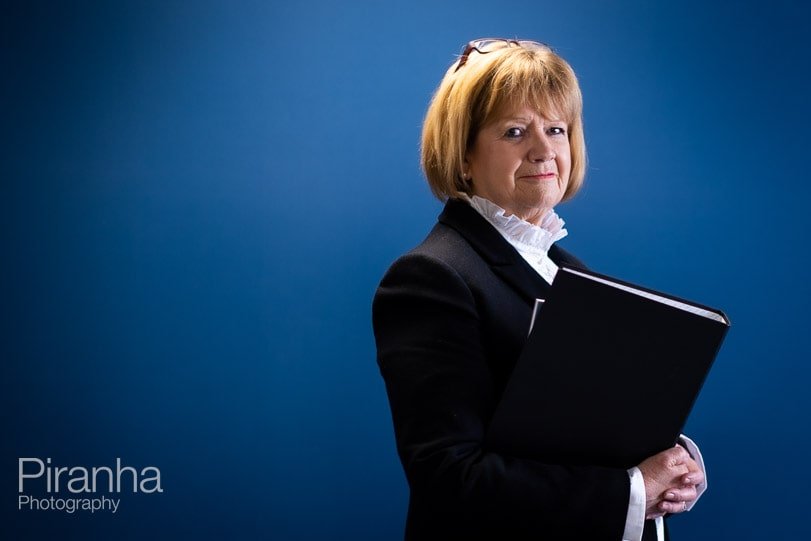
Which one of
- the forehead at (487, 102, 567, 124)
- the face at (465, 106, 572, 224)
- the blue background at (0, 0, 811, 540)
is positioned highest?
the forehead at (487, 102, 567, 124)

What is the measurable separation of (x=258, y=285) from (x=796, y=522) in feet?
5.47

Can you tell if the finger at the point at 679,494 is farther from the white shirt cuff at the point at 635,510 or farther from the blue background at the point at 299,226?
the blue background at the point at 299,226

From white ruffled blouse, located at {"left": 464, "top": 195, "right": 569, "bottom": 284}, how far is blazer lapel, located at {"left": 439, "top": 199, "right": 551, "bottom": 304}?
16 millimetres

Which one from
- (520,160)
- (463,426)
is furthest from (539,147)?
(463,426)

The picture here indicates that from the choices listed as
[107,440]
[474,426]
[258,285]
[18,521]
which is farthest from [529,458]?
[18,521]

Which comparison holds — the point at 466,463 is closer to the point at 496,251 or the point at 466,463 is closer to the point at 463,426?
the point at 463,426

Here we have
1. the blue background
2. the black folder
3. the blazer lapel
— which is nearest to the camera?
the black folder

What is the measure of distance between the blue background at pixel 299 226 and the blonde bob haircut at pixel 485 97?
3.63ft

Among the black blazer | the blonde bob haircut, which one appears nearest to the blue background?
the blonde bob haircut

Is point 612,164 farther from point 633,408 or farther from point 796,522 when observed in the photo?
point 633,408

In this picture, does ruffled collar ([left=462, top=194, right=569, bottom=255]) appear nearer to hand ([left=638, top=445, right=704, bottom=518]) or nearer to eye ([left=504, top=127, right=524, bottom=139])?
eye ([left=504, top=127, right=524, bottom=139])

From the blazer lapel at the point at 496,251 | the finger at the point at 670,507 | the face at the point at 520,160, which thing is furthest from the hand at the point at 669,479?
the face at the point at 520,160

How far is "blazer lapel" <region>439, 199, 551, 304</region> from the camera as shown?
1.26 meters

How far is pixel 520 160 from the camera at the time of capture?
1331mm
